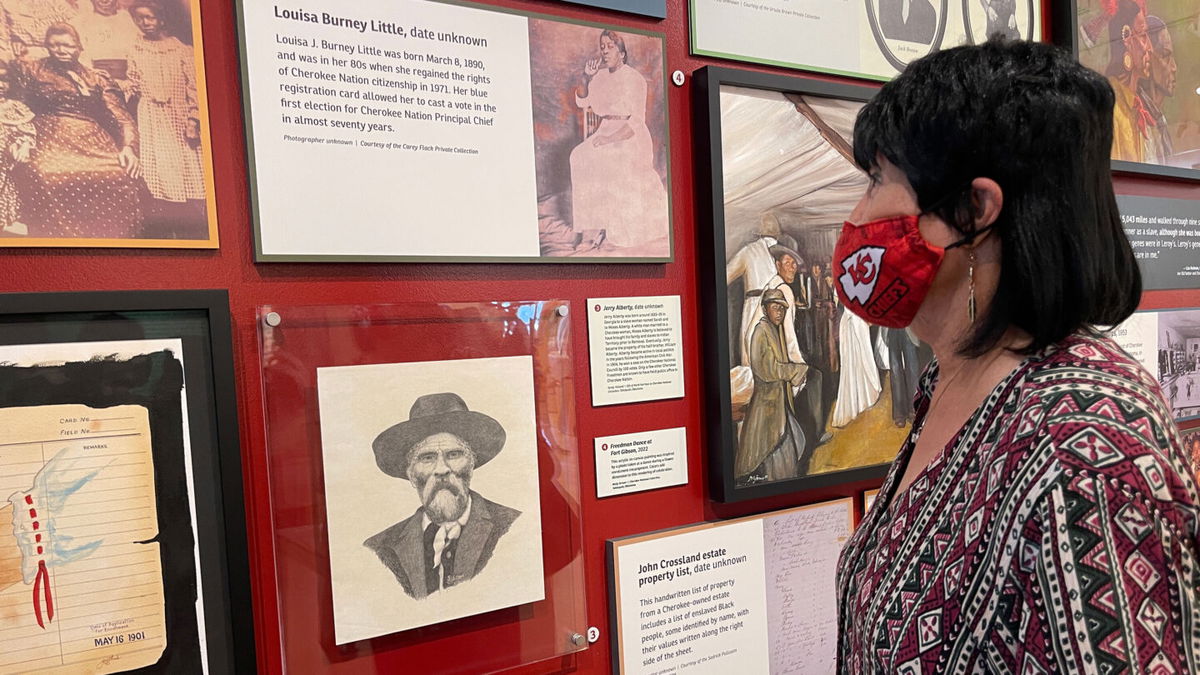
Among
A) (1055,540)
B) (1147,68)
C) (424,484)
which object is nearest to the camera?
(1055,540)

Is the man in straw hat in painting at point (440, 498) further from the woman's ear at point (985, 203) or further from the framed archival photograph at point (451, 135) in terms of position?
the woman's ear at point (985, 203)

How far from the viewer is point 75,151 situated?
1.00 meters

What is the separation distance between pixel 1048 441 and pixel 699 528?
2.99ft

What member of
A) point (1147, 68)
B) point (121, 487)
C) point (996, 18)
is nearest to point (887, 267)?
point (121, 487)

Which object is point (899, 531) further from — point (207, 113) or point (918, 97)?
point (207, 113)

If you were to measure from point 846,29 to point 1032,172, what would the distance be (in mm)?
1059

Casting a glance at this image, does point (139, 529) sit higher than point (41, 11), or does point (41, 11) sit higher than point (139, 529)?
point (41, 11)

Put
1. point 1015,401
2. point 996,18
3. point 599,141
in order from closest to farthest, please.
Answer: point 1015,401
point 599,141
point 996,18

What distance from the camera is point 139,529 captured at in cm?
104

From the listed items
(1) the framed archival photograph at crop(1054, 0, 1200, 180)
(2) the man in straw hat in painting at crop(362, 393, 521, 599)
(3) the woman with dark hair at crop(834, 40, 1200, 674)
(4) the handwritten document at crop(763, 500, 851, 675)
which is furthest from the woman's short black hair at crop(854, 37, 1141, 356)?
(1) the framed archival photograph at crop(1054, 0, 1200, 180)

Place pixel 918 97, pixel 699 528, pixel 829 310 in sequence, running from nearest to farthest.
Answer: pixel 918 97
pixel 699 528
pixel 829 310

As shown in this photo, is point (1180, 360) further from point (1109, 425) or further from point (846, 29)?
point (1109, 425)

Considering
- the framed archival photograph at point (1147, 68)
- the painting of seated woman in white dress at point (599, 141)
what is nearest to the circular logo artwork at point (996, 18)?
the framed archival photograph at point (1147, 68)

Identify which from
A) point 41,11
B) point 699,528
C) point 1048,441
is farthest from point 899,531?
point 41,11
